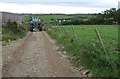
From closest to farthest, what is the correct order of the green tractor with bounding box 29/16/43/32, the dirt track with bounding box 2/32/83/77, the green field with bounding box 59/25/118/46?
the dirt track with bounding box 2/32/83/77
the green field with bounding box 59/25/118/46
the green tractor with bounding box 29/16/43/32

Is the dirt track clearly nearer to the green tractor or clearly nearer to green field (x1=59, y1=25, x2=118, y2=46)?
green field (x1=59, y1=25, x2=118, y2=46)

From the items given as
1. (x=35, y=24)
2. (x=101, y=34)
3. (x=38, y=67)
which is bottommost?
(x=35, y=24)

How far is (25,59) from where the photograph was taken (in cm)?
1574

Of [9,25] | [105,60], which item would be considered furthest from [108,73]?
[9,25]

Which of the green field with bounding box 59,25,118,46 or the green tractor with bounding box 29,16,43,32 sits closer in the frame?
the green field with bounding box 59,25,118,46

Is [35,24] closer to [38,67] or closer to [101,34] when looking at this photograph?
[101,34]

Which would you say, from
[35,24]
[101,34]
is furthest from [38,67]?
[35,24]

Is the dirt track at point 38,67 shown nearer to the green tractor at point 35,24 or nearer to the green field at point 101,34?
the green field at point 101,34

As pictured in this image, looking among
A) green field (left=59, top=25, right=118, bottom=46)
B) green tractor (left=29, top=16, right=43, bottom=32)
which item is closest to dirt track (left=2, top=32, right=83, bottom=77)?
green field (left=59, top=25, right=118, bottom=46)

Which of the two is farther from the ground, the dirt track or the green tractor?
the dirt track

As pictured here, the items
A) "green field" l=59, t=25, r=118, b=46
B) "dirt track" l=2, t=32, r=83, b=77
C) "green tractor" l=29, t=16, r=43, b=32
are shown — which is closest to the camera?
"dirt track" l=2, t=32, r=83, b=77

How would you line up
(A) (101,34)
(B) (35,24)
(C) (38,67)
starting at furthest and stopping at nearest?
(B) (35,24) → (A) (101,34) → (C) (38,67)

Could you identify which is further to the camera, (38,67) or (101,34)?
(101,34)

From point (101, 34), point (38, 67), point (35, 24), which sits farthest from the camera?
point (35, 24)
